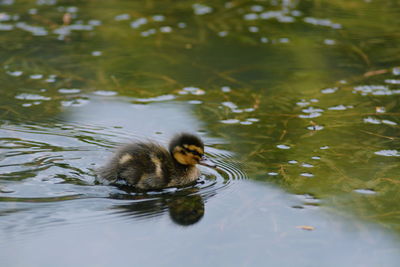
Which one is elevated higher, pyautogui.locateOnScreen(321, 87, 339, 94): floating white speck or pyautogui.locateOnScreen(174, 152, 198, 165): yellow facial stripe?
pyautogui.locateOnScreen(174, 152, 198, 165): yellow facial stripe

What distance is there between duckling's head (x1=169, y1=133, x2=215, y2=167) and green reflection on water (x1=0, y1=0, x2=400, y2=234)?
332mm

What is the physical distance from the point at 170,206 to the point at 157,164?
0.45 m

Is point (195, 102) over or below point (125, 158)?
below

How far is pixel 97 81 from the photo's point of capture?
6.44 meters

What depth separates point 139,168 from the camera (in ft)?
14.1

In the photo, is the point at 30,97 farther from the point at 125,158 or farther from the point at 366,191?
the point at 366,191

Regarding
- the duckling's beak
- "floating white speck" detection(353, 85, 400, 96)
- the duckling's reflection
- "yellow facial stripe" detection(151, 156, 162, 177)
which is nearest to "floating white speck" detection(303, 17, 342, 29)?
"floating white speck" detection(353, 85, 400, 96)

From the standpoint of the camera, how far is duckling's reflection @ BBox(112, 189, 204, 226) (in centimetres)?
381

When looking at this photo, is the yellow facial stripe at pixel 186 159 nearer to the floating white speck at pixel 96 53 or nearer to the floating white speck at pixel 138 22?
the floating white speck at pixel 96 53

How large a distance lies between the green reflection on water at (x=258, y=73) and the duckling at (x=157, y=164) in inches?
15.4

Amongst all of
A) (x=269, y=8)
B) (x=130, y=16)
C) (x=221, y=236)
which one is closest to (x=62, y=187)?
(x=221, y=236)

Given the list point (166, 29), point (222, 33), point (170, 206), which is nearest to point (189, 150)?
point (170, 206)

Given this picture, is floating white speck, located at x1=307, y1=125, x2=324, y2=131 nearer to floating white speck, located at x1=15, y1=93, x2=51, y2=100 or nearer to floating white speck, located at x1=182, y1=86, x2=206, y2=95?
floating white speck, located at x1=182, y1=86, x2=206, y2=95

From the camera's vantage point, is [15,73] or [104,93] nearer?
[104,93]
